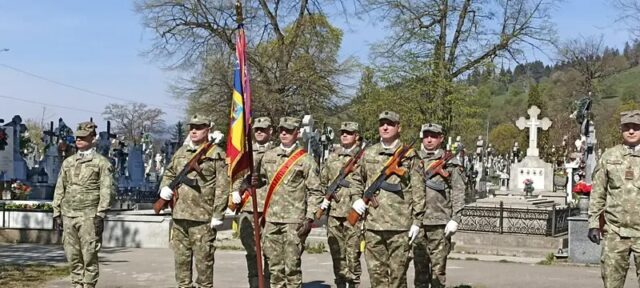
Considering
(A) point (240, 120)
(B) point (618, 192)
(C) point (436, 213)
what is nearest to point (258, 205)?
(A) point (240, 120)

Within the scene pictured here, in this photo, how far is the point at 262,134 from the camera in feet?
29.7

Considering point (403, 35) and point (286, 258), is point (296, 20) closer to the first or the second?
point (403, 35)

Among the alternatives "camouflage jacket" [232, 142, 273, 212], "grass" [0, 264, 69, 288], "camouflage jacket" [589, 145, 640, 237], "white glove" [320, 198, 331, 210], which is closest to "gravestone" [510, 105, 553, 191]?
"grass" [0, 264, 69, 288]

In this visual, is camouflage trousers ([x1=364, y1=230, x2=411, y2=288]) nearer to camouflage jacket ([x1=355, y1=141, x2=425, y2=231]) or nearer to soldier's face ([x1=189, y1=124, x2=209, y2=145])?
camouflage jacket ([x1=355, y1=141, x2=425, y2=231])

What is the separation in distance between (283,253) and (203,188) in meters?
1.11

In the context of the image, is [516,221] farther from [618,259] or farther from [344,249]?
[618,259]

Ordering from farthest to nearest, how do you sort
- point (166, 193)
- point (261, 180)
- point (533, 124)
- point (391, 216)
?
point (533, 124) < point (261, 180) < point (166, 193) < point (391, 216)

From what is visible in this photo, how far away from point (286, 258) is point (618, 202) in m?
3.21

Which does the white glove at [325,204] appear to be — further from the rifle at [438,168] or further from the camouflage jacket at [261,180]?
the rifle at [438,168]

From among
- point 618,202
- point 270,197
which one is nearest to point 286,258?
point 270,197

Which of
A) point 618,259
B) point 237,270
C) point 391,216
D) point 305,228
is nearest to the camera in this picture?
point 618,259

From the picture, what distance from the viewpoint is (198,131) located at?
852 centimetres

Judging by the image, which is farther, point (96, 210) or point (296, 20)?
point (296, 20)

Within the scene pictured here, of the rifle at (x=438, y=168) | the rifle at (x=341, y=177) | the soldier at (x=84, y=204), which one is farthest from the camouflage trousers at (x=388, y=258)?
the soldier at (x=84, y=204)
